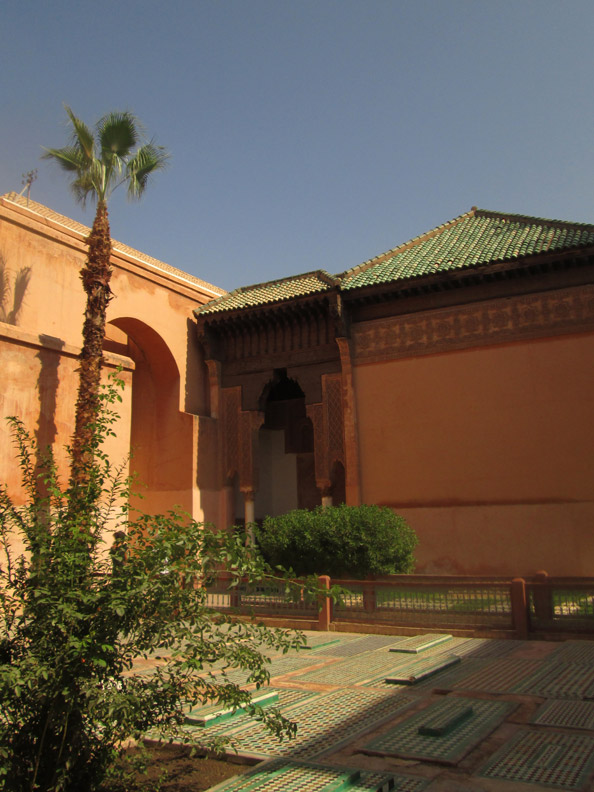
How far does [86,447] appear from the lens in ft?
12.1

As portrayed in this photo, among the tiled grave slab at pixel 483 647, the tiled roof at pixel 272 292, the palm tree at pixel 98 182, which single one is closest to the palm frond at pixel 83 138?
the palm tree at pixel 98 182

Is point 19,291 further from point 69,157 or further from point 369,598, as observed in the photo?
point 369,598

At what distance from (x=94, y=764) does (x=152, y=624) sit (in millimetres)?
686

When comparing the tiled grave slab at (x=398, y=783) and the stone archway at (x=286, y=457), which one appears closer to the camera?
the tiled grave slab at (x=398, y=783)

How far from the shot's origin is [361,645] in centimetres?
Answer: 778

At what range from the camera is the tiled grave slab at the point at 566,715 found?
4223 millimetres

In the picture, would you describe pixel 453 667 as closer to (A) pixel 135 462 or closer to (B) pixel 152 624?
(B) pixel 152 624

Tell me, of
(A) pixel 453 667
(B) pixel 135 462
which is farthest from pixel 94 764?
(B) pixel 135 462

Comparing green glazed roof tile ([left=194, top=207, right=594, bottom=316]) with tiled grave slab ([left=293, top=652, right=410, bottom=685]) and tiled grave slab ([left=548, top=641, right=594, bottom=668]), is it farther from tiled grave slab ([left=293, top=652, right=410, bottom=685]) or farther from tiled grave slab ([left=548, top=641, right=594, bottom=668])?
tiled grave slab ([left=293, top=652, right=410, bottom=685])

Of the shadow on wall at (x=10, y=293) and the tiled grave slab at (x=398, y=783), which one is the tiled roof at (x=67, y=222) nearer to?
the shadow on wall at (x=10, y=293)

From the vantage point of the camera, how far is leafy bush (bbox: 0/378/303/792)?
110 inches

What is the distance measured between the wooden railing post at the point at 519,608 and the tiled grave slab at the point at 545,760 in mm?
4163

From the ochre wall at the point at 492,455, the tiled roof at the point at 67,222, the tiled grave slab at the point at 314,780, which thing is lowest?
the tiled grave slab at the point at 314,780

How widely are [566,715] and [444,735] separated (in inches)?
38.8
